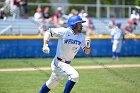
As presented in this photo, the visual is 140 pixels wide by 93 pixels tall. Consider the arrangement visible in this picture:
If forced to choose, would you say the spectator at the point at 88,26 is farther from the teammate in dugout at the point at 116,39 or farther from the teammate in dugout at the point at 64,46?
the teammate in dugout at the point at 64,46

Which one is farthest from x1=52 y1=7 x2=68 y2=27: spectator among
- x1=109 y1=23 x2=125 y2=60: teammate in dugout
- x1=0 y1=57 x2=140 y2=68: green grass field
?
x1=0 y1=57 x2=140 y2=68: green grass field

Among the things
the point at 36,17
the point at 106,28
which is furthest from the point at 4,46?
the point at 106,28

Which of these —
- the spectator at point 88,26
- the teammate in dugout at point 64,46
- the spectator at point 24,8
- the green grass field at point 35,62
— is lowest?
the green grass field at point 35,62

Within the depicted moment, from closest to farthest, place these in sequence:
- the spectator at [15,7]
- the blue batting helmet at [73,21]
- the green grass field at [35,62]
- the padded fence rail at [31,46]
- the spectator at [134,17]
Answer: the blue batting helmet at [73,21] < the green grass field at [35,62] < the padded fence rail at [31,46] < the spectator at [15,7] < the spectator at [134,17]

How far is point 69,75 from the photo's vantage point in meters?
9.60

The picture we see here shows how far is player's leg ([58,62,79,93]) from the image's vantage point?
9.51 metres

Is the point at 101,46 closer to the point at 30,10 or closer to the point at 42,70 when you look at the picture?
the point at 30,10

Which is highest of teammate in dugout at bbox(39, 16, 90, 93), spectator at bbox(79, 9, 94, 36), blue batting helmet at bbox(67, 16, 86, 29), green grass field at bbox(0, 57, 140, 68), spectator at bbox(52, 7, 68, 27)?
blue batting helmet at bbox(67, 16, 86, 29)

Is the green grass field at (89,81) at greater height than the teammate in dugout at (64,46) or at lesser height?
lesser

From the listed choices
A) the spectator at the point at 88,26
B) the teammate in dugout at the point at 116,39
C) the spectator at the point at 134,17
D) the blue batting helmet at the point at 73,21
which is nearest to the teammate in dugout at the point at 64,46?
the blue batting helmet at the point at 73,21

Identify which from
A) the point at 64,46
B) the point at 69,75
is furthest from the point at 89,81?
the point at 69,75

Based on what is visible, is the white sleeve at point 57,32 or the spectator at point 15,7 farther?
the spectator at point 15,7

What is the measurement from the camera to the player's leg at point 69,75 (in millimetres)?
9508

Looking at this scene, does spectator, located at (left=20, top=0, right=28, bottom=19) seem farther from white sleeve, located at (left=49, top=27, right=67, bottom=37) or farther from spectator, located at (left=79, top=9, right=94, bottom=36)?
white sleeve, located at (left=49, top=27, right=67, bottom=37)
